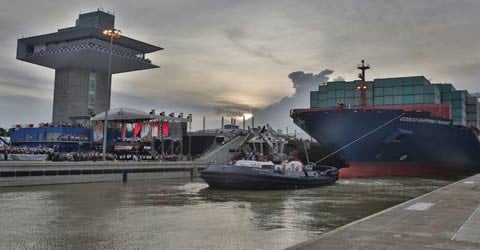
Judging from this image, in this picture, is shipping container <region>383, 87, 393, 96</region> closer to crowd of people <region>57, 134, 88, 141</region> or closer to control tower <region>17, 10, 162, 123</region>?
crowd of people <region>57, 134, 88, 141</region>

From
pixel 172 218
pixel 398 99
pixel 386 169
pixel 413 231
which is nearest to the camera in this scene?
pixel 413 231

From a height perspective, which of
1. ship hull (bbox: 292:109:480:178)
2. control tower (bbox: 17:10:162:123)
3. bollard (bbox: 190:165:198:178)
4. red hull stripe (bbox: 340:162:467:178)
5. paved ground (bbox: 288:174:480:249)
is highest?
control tower (bbox: 17:10:162:123)

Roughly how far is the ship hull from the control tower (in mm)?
59930

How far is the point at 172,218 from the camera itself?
690 inches

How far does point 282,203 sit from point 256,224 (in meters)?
7.98

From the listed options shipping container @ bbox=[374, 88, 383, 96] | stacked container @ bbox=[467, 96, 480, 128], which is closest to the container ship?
shipping container @ bbox=[374, 88, 383, 96]

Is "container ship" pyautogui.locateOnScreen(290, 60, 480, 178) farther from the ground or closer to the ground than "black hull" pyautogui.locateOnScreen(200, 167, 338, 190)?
farther from the ground

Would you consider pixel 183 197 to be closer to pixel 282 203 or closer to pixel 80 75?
pixel 282 203

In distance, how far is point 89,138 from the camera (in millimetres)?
75688

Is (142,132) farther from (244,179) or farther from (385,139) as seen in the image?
(244,179)

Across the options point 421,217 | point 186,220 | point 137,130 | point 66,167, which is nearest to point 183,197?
point 186,220

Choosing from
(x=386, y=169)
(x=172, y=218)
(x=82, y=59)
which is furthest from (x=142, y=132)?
(x=172, y=218)

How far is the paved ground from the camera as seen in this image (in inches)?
380

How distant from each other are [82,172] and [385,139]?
28015 millimetres
